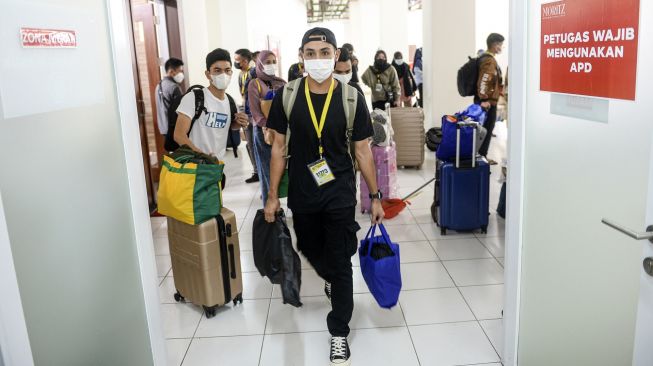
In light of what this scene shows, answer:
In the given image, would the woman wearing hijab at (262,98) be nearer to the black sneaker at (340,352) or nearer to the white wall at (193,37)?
the black sneaker at (340,352)

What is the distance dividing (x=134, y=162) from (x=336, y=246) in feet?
3.25

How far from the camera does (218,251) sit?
117 inches

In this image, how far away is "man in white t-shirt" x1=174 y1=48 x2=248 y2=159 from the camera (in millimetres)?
3180

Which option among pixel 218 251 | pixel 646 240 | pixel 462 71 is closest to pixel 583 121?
pixel 646 240

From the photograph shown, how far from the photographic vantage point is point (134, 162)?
7.13 feet

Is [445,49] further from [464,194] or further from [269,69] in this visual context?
[464,194]

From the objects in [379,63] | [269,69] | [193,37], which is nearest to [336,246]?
[269,69]

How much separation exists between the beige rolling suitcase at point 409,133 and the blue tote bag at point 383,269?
3.83 m

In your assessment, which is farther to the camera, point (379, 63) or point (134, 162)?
point (379, 63)

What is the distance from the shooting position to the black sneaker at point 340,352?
8.31 feet

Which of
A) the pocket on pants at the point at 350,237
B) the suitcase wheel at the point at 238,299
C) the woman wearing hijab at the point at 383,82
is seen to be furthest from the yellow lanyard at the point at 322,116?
the woman wearing hijab at the point at 383,82

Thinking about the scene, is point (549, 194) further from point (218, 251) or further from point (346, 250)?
point (218, 251)

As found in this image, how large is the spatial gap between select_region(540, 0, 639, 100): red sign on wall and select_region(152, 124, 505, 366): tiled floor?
4.55 ft

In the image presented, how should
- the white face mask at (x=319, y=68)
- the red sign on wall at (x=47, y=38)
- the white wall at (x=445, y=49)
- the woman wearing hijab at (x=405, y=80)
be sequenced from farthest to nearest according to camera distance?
the woman wearing hijab at (x=405, y=80)
the white wall at (x=445, y=49)
the white face mask at (x=319, y=68)
the red sign on wall at (x=47, y=38)
